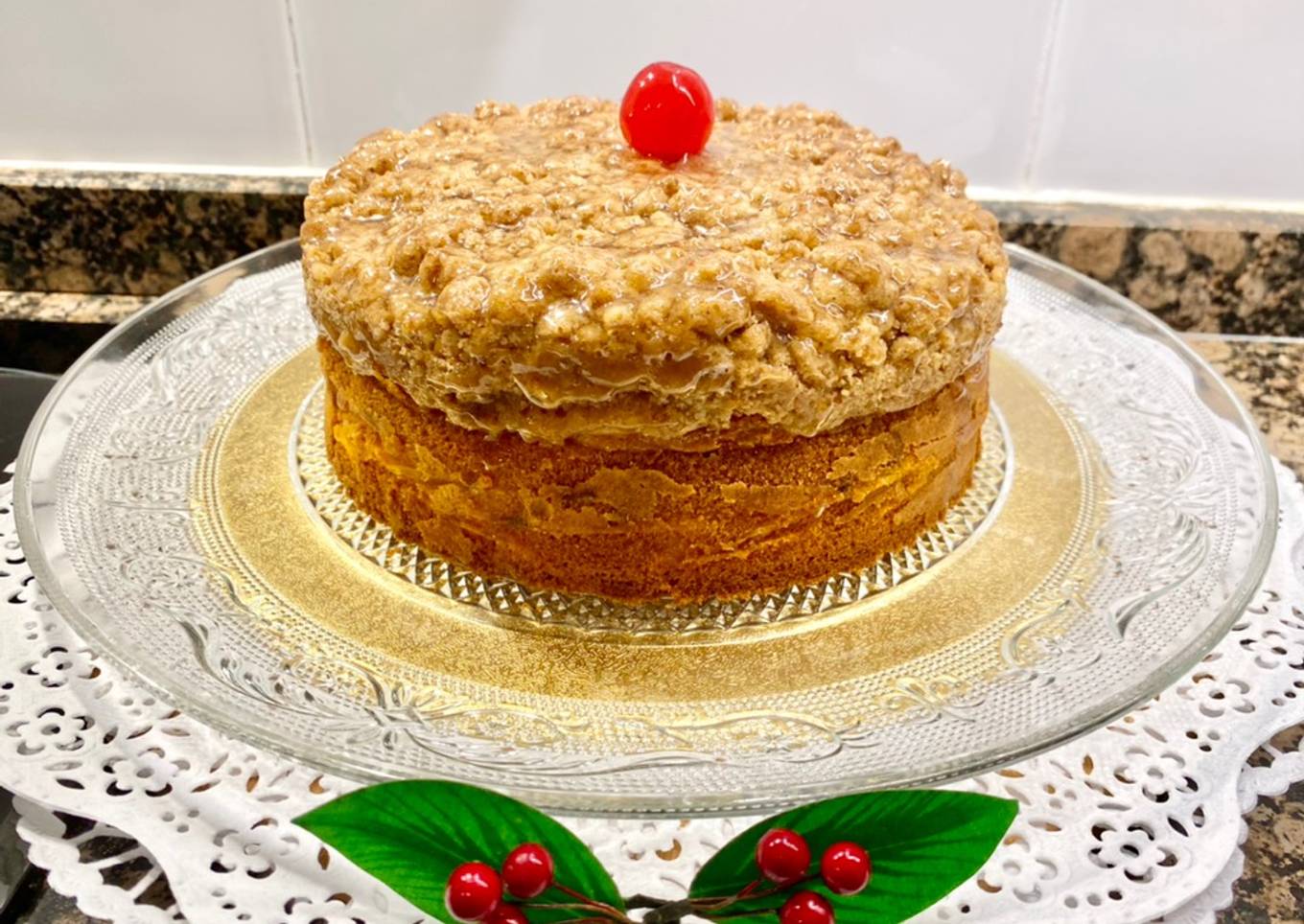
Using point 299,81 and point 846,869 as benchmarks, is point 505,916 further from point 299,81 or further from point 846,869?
point 299,81

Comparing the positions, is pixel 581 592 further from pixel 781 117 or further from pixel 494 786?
pixel 781 117

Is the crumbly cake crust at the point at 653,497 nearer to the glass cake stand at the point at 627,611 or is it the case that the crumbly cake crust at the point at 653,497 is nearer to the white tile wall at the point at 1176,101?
the glass cake stand at the point at 627,611

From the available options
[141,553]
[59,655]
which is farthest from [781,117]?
[59,655]

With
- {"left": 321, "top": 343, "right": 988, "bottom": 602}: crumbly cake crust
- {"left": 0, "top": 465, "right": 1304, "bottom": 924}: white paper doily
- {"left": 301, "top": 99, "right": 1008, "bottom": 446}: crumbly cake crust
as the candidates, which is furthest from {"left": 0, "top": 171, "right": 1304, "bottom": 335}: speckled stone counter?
{"left": 0, "top": 465, "right": 1304, "bottom": 924}: white paper doily

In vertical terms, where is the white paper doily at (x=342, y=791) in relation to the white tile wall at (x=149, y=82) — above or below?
below

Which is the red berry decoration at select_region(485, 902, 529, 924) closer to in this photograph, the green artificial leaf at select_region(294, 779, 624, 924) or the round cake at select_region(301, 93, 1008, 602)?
the green artificial leaf at select_region(294, 779, 624, 924)

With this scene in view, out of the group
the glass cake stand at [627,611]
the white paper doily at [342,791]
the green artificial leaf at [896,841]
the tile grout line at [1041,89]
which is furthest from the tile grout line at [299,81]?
the green artificial leaf at [896,841]

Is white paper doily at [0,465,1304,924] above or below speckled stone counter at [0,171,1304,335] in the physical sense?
below

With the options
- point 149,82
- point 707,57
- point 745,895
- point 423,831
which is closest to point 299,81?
point 149,82
